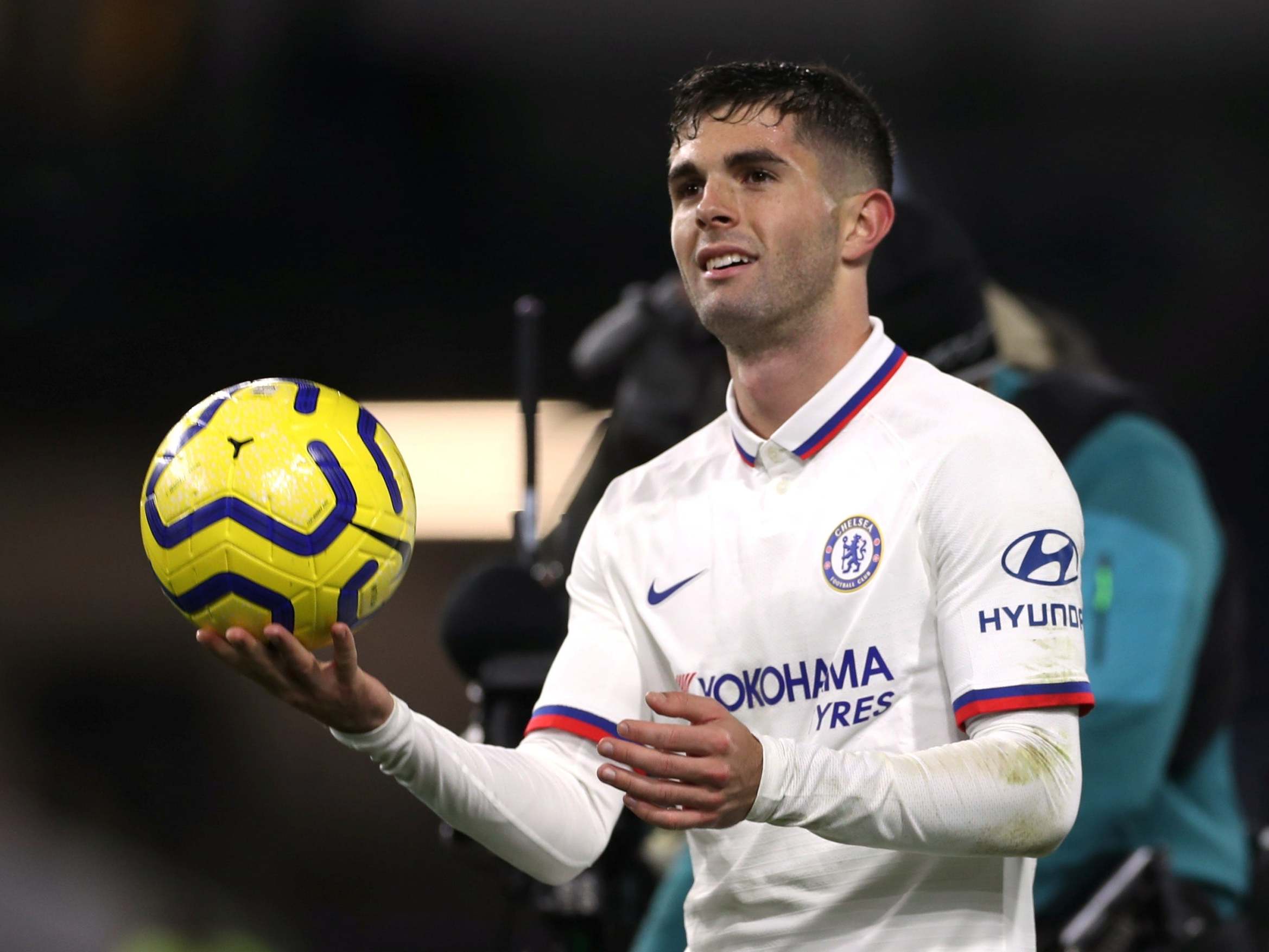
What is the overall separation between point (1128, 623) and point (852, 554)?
2126mm

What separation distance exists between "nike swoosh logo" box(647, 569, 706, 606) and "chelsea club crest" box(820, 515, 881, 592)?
171 millimetres

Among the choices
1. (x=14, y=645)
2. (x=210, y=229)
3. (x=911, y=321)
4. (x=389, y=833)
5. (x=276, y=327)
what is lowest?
(x=389, y=833)

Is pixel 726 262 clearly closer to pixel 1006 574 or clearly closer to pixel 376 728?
pixel 1006 574

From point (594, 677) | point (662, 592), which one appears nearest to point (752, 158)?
point (662, 592)

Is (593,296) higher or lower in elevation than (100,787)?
higher

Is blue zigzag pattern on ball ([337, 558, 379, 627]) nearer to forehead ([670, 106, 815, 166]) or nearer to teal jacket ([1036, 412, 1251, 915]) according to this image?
forehead ([670, 106, 815, 166])

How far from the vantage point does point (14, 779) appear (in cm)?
454

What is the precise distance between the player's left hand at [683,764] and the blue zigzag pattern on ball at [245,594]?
351mm

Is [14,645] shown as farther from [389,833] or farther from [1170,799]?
[1170,799]

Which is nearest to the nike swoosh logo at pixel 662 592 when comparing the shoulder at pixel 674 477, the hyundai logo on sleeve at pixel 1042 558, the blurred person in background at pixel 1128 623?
the shoulder at pixel 674 477

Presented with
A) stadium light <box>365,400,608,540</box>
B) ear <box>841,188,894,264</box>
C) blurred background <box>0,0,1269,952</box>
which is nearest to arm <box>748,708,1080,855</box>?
ear <box>841,188,894,264</box>

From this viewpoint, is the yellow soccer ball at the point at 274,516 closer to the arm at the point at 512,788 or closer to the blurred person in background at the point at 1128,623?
the arm at the point at 512,788

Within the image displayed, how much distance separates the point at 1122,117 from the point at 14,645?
356 centimetres

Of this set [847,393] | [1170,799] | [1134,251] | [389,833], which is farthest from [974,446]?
[389,833]
